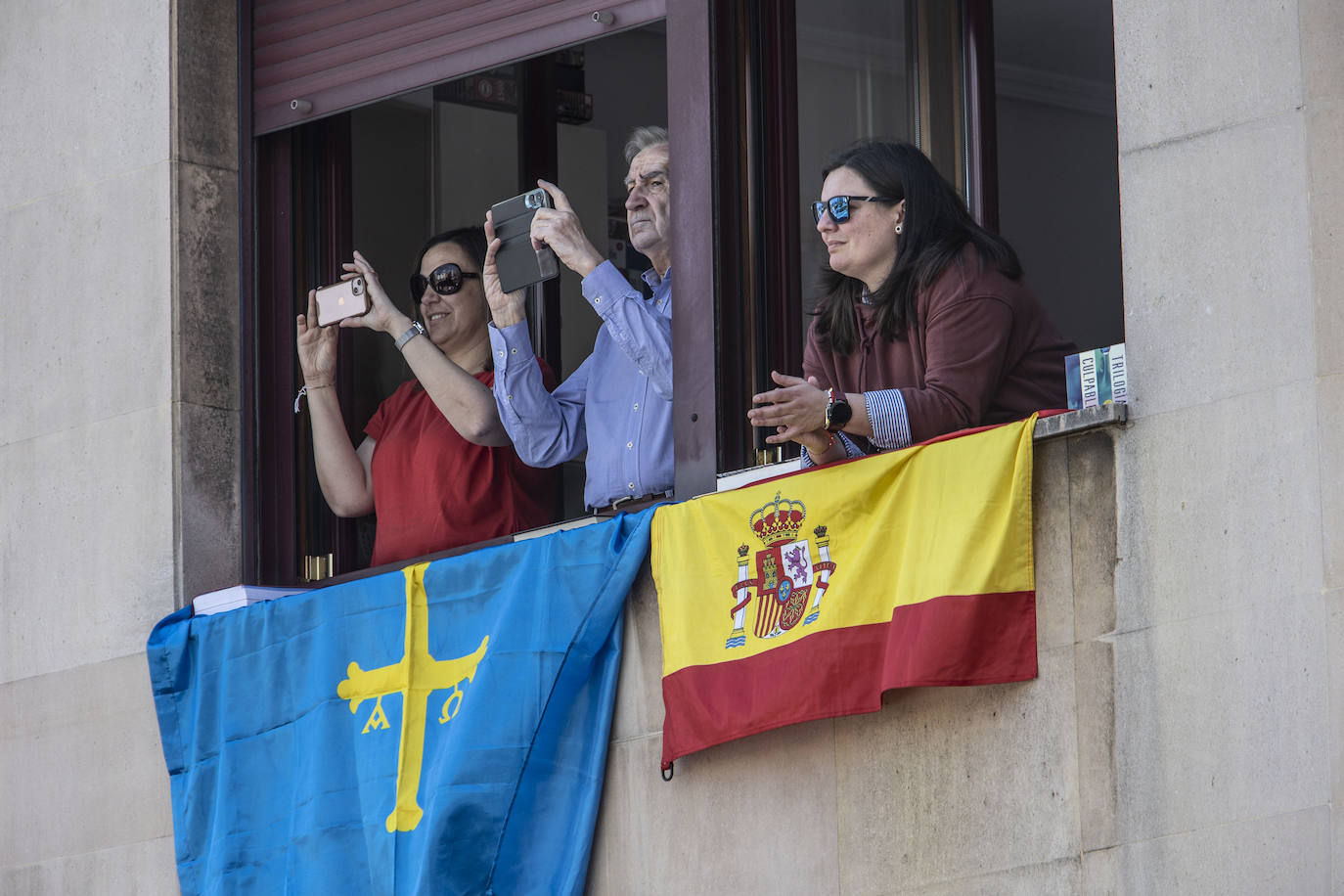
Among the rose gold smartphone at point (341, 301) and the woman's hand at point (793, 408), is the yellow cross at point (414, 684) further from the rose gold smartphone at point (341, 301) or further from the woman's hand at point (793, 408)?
the woman's hand at point (793, 408)

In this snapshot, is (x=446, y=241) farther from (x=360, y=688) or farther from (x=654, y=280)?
(x=360, y=688)

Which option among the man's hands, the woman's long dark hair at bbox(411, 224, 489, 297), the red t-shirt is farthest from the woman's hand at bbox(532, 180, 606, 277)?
the woman's long dark hair at bbox(411, 224, 489, 297)

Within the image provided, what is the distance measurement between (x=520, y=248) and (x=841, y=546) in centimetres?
178

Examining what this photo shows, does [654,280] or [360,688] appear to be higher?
[654,280]

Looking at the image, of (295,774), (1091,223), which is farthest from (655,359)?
(1091,223)

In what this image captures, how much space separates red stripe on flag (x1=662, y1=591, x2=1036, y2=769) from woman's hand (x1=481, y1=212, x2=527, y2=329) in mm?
1451

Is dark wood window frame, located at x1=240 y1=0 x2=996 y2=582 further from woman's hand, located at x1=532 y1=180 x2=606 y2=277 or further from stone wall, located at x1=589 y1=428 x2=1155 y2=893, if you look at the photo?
stone wall, located at x1=589 y1=428 x2=1155 y2=893

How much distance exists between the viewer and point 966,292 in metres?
6.66

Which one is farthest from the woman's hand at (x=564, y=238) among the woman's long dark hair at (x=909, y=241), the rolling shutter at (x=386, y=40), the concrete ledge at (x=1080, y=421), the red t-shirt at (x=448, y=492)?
the concrete ledge at (x=1080, y=421)

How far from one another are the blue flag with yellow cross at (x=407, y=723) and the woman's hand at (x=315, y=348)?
0.92 meters

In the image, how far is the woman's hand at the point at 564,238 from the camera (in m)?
7.64

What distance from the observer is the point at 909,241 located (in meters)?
6.86

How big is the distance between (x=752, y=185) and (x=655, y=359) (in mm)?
627

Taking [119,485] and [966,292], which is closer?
[966,292]
